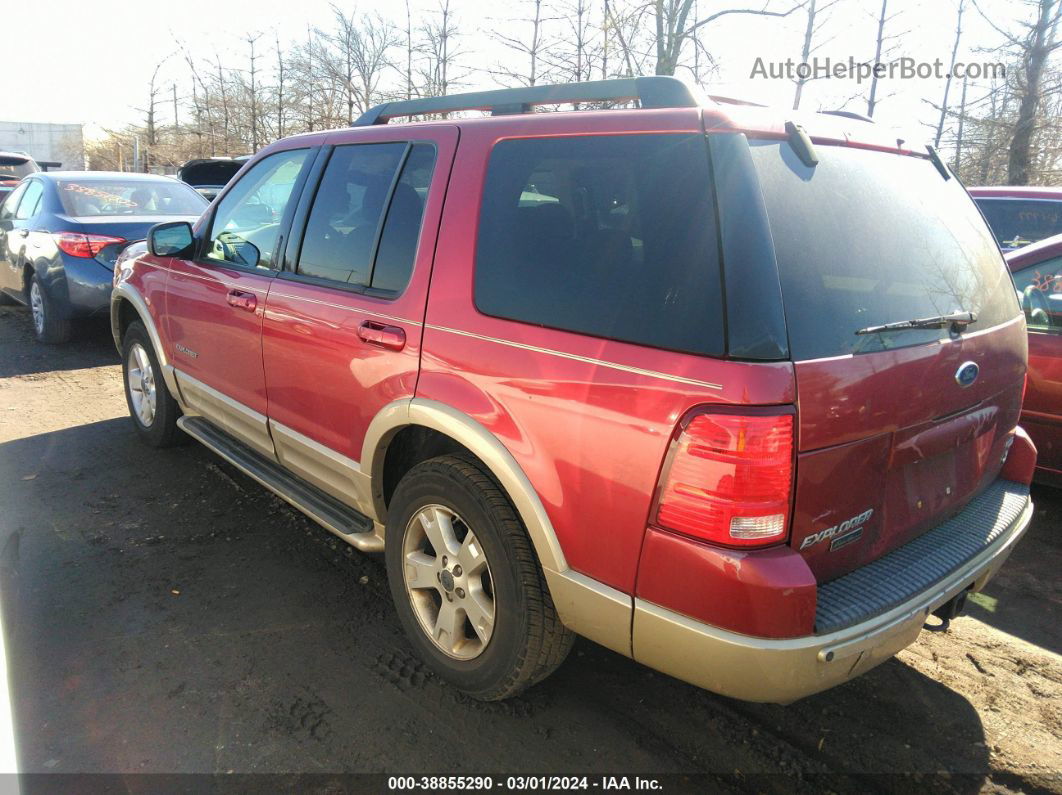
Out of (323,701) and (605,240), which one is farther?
(323,701)

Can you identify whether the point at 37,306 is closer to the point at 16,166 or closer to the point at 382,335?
the point at 382,335

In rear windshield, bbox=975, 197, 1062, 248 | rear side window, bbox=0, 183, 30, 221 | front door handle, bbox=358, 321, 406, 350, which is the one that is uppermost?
rear windshield, bbox=975, 197, 1062, 248

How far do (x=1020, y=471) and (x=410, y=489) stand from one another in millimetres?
2346

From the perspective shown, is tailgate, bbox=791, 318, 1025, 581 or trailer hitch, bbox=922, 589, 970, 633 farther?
trailer hitch, bbox=922, 589, 970, 633

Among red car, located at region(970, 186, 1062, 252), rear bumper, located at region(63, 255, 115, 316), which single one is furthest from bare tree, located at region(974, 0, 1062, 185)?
rear bumper, located at region(63, 255, 115, 316)

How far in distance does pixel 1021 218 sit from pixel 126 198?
8.40 meters

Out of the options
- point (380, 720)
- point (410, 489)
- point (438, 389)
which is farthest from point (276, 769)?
point (438, 389)

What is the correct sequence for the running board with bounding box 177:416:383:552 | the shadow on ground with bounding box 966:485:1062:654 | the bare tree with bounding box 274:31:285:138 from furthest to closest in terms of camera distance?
the bare tree with bounding box 274:31:285:138 → the shadow on ground with bounding box 966:485:1062:654 → the running board with bounding box 177:416:383:552

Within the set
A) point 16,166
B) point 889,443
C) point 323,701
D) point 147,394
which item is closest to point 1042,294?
point 889,443

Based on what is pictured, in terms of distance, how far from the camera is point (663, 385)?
1905 mm

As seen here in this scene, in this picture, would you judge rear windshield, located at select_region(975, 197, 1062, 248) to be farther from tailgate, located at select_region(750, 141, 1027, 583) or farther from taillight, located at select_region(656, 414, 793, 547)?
taillight, located at select_region(656, 414, 793, 547)

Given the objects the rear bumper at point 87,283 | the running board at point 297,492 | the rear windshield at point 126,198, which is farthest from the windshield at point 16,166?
the running board at point 297,492

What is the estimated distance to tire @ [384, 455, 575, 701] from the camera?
7.68 feet

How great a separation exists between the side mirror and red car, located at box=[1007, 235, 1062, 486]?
4.58 m
